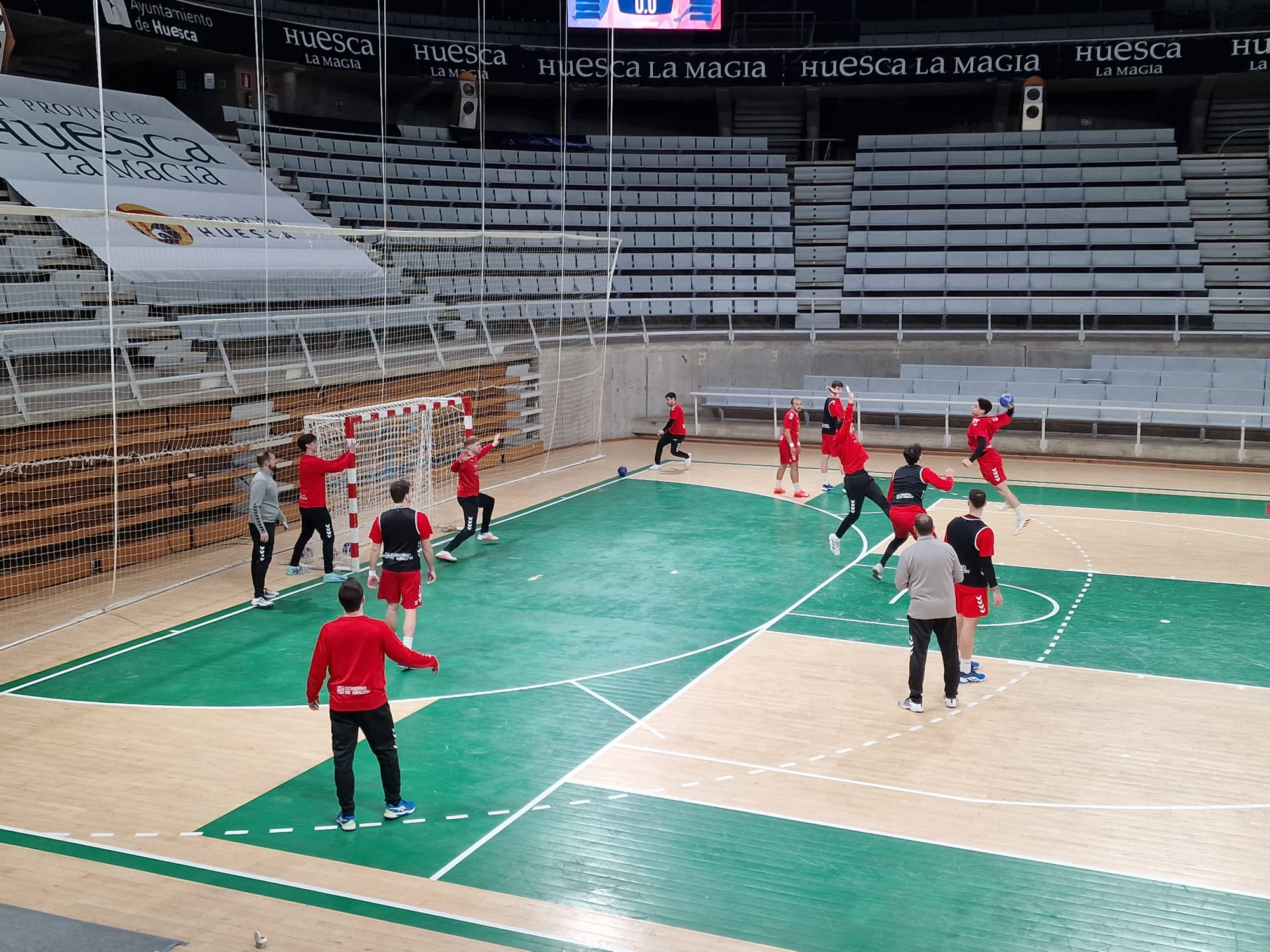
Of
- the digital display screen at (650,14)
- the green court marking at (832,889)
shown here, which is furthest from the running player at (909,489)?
the digital display screen at (650,14)

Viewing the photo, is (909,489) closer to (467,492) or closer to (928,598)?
(928,598)

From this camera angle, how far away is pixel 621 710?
10109 millimetres

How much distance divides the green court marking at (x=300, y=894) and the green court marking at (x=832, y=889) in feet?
1.49

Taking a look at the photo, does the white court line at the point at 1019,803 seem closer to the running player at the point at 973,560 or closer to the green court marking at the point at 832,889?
the green court marking at the point at 832,889

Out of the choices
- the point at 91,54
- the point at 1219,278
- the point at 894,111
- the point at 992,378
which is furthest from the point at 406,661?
the point at 894,111

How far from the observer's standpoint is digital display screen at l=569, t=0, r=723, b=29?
3002 centimetres

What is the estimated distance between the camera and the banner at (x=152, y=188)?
19391 millimetres

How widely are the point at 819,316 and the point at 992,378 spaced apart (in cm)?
507

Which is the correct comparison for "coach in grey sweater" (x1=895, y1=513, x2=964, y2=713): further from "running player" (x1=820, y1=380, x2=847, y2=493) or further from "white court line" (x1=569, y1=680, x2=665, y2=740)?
"running player" (x1=820, y1=380, x2=847, y2=493)

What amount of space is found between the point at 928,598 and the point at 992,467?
6.90 metres

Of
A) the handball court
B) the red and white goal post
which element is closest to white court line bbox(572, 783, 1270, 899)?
the handball court

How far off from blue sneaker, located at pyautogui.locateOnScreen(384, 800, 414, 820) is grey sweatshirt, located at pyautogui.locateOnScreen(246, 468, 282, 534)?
222 inches

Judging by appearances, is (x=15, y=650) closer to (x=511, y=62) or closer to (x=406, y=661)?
(x=406, y=661)

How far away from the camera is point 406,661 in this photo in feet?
25.9
